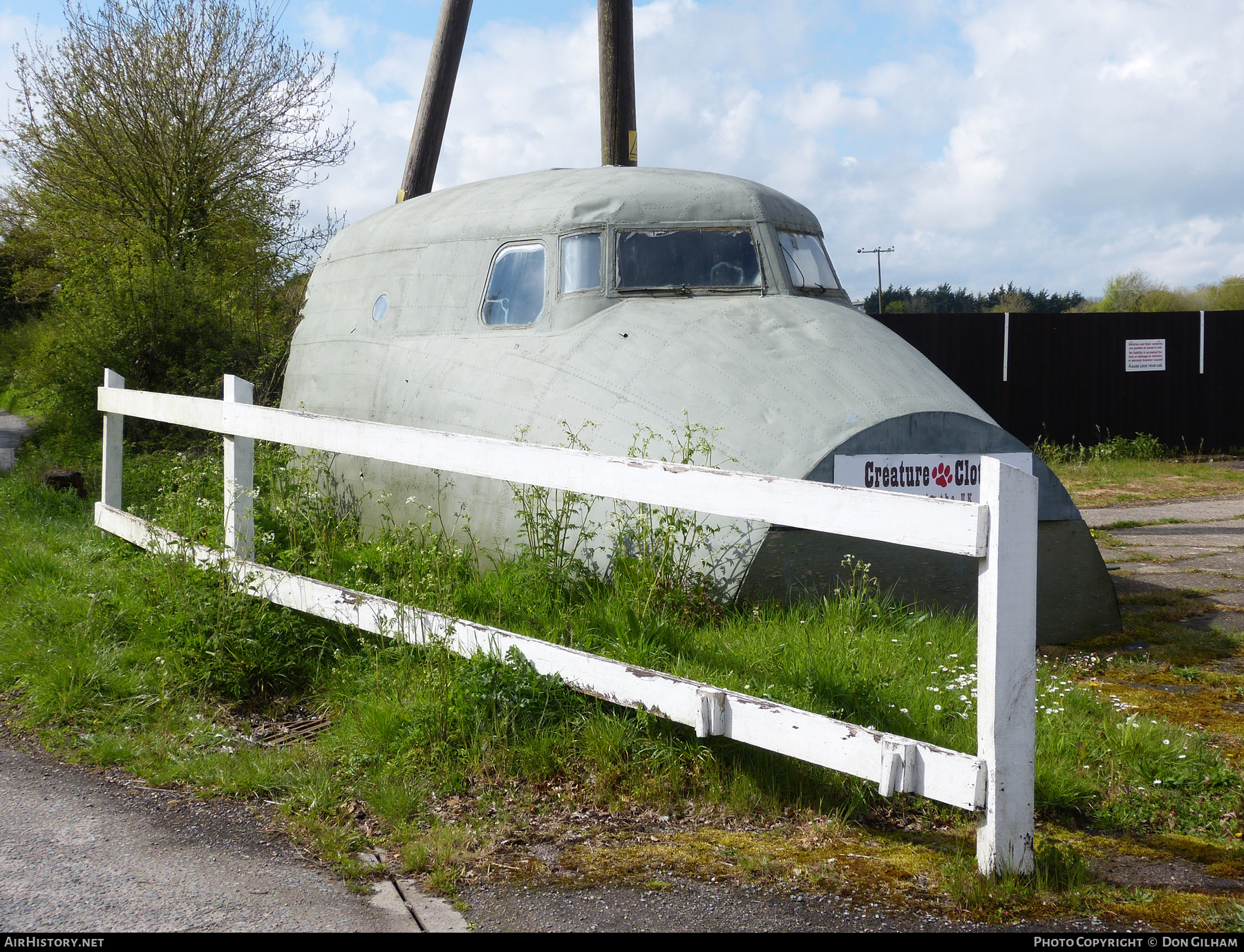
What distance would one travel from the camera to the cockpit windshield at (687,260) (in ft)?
19.7

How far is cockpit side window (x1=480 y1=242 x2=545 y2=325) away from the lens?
607cm

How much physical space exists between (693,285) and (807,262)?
90 cm

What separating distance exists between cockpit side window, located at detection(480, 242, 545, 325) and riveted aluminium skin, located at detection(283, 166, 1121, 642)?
6 centimetres

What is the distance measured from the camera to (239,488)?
5.17m

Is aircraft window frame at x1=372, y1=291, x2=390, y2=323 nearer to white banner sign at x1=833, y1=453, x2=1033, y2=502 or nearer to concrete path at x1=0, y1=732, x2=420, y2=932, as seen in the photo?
white banner sign at x1=833, y1=453, x2=1033, y2=502

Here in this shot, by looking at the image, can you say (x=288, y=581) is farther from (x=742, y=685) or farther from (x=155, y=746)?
(x=742, y=685)

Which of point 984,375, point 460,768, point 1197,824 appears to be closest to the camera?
point 1197,824

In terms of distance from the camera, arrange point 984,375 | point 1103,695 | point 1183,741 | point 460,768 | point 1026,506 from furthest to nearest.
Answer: point 984,375 < point 1103,695 < point 1183,741 < point 460,768 < point 1026,506

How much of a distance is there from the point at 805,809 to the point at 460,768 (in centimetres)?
116

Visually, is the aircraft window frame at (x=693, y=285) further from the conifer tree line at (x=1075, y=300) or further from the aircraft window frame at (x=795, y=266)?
the conifer tree line at (x=1075, y=300)

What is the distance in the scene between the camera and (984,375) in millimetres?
18812

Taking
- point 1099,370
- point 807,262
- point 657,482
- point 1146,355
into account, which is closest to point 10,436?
point 807,262

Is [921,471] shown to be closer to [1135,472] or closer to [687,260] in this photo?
[687,260]
